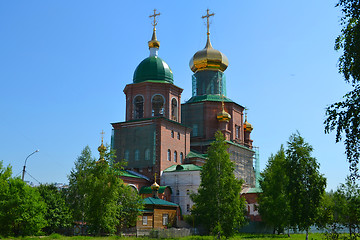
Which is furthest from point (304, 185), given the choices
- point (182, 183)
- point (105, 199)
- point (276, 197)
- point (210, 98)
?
point (210, 98)

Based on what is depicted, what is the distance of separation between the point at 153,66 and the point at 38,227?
2218cm

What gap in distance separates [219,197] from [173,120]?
1711 cm

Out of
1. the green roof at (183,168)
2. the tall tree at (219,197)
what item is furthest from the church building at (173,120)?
the tall tree at (219,197)

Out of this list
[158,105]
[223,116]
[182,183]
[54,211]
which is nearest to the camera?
[54,211]

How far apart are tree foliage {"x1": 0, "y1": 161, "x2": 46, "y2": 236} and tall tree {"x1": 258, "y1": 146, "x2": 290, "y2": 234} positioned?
18.1m

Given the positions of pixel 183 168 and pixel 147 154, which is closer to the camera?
pixel 183 168

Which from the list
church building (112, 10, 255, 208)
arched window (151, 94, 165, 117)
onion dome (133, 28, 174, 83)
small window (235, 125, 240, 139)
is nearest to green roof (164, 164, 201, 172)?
church building (112, 10, 255, 208)

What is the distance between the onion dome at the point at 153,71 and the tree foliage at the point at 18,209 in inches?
789

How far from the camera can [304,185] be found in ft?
82.3

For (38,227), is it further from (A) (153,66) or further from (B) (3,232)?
(A) (153,66)

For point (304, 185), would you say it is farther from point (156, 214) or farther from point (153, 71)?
point (153, 71)

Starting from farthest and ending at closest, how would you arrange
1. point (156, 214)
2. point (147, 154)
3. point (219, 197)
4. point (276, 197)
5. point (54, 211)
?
point (147, 154), point (276, 197), point (156, 214), point (54, 211), point (219, 197)

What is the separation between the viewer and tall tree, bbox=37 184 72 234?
1032 inches

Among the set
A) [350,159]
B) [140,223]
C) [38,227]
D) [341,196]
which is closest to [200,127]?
[140,223]
